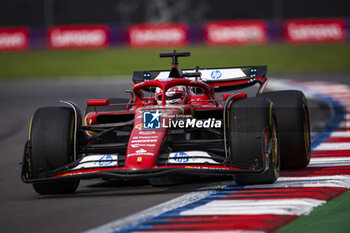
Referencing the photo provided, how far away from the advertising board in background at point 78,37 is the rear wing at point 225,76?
38645mm

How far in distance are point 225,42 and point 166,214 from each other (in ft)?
139

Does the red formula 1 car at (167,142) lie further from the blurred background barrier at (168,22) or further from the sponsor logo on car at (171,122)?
the blurred background barrier at (168,22)

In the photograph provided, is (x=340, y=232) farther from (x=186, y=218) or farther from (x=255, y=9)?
(x=255, y=9)

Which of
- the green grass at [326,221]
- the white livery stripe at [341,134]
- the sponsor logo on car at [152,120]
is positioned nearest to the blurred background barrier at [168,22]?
the white livery stripe at [341,134]

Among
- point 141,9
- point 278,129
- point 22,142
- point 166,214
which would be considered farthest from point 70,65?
point 141,9

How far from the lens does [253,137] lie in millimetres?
7906

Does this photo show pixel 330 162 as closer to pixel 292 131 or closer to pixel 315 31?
pixel 292 131

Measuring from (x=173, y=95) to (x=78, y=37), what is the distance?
4117 centimetres

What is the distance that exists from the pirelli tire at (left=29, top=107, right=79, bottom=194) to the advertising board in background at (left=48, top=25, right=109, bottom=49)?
41.2m

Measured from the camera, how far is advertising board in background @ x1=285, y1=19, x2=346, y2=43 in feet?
159

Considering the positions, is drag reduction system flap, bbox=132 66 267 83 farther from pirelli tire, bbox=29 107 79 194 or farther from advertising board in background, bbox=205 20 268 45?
advertising board in background, bbox=205 20 268 45

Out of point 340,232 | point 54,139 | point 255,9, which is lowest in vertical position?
point 340,232

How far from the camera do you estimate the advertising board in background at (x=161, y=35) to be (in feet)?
159

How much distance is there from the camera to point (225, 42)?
48.8m
